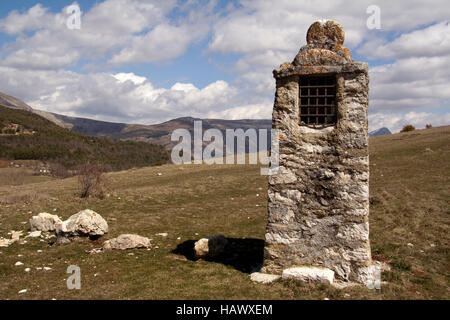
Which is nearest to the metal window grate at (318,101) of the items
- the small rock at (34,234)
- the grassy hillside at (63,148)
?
the small rock at (34,234)

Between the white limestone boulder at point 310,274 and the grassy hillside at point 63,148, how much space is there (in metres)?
62.7

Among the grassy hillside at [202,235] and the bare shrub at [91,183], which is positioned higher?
the bare shrub at [91,183]

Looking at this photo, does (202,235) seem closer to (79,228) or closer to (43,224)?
(79,228)

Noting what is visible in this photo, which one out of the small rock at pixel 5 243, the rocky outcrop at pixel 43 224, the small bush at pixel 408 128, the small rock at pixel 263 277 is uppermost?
the small bush at pixel 408 128

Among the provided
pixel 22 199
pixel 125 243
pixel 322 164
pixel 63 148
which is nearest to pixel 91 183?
pixel 22 199

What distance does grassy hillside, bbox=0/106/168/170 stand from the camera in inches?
3004

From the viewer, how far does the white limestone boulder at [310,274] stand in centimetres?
718

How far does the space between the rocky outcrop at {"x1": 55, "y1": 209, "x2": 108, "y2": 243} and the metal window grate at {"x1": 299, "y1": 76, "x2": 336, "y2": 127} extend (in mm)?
7493

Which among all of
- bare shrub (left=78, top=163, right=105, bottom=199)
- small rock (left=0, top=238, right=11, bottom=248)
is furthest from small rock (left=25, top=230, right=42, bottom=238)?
bare shrub (left=78, top=163, right=105, bottom=199)

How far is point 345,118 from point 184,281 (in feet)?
16.8

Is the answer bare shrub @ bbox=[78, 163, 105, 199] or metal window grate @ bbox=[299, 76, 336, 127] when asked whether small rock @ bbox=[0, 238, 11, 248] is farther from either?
metal window grate @ bbox=[299, 76, 336, 127]

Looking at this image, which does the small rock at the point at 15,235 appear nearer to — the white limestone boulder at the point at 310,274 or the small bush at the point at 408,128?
the white limestone boulder at the point at 310,274

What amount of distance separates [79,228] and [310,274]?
292 inches
